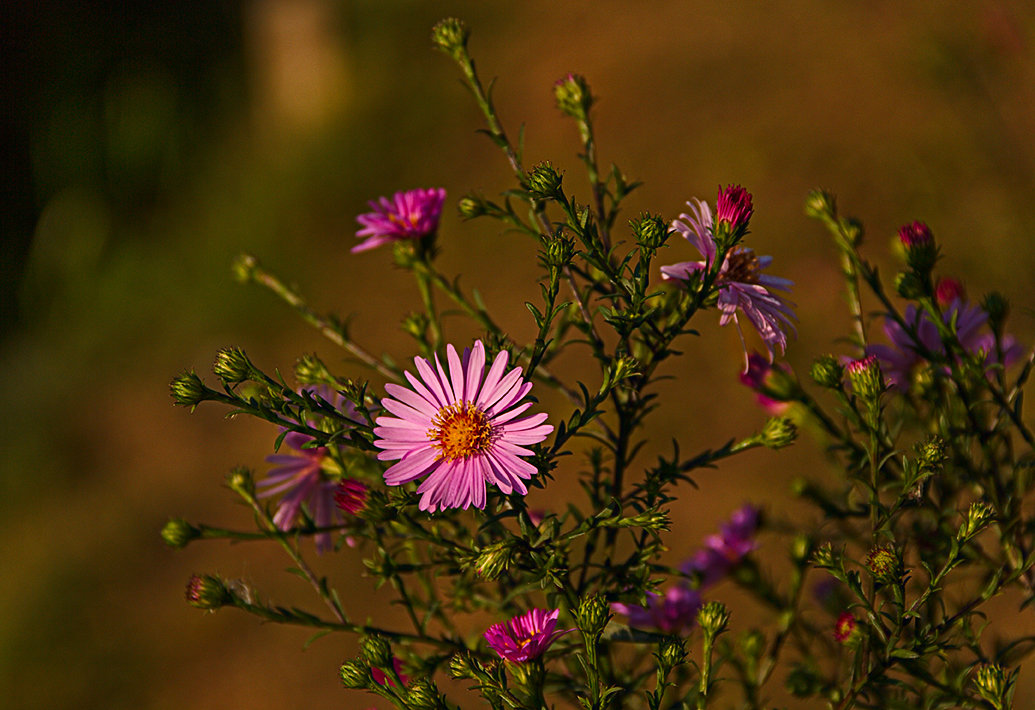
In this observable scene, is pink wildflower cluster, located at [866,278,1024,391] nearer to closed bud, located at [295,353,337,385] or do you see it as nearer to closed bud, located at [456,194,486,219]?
closed bud, located at [456,194,486,219]

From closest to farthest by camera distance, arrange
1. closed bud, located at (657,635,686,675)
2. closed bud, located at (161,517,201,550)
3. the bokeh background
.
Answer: closed bud, located at (657,635,686,675)
closed bud, located at (161,517,201,550)
the bokeh background

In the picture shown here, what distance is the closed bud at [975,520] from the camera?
603mm

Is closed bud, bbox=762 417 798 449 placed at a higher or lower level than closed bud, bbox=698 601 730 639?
higher

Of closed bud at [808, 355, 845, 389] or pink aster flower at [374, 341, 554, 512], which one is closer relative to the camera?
pink aster flower at [374, 341, 554, 512]

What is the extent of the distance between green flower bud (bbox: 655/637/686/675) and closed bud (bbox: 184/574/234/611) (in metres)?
0.34

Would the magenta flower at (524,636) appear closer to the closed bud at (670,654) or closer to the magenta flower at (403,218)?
the closed bud at (670,654)

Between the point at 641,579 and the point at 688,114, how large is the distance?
7.70 ft

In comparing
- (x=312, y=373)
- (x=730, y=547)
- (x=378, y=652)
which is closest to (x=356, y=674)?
(x=378, y=652)

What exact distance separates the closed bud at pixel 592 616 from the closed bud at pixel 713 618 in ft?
0.32

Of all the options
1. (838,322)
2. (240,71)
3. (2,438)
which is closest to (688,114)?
(838,322)

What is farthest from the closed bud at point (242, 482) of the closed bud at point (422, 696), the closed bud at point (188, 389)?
the closed bud at point (422, 696)

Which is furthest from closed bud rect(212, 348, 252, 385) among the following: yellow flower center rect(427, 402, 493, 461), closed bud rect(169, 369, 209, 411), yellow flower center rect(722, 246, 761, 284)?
yellow flower center rect(722, 246, 761, 284)

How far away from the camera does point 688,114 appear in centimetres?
274

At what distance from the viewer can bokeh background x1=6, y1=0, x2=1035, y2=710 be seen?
212 cm
